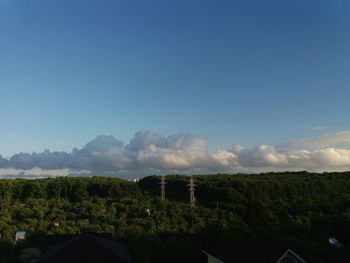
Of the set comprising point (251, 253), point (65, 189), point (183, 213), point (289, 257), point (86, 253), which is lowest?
point (289, 257)

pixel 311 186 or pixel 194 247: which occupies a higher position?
pixel 311 186

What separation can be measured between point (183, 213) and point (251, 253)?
4176 cm

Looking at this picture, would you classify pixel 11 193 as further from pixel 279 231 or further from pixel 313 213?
pixel 279 231

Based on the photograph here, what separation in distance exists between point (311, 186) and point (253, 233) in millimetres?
50730

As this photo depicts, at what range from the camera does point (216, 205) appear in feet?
279

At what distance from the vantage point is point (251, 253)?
107 feet

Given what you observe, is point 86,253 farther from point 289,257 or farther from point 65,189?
point 65,189

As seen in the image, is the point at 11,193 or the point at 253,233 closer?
the point at 253,233

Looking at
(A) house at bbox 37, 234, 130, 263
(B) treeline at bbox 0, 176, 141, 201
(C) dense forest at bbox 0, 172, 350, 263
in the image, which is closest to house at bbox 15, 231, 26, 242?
(C) dense forest at bbox 0, 172, 350, 263

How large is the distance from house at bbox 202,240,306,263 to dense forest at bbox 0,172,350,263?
1.91m

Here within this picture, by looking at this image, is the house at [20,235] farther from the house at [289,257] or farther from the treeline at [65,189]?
the treeline at [65,189]

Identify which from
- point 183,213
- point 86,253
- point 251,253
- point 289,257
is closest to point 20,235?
point 183,213

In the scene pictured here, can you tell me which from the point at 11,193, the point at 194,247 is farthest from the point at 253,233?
the point at 11,193

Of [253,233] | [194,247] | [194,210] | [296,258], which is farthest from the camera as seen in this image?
[194,210]
